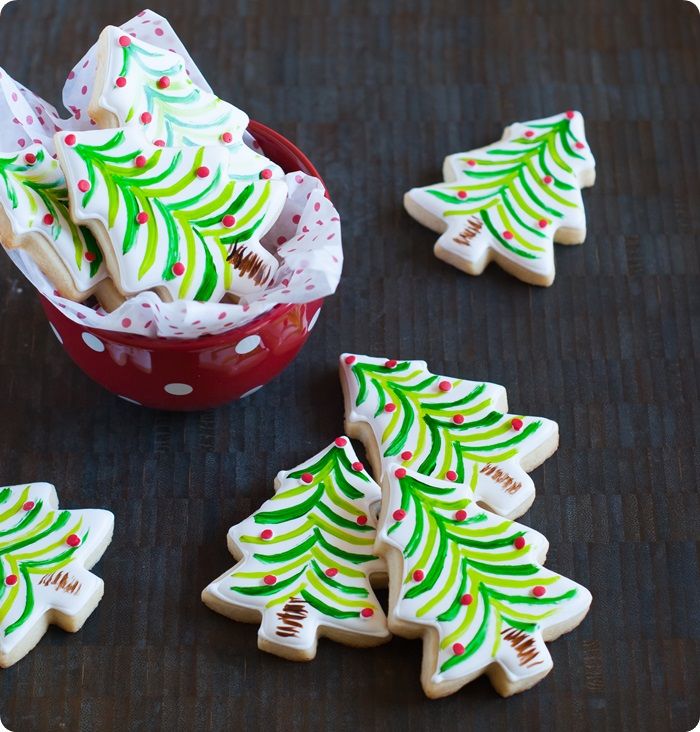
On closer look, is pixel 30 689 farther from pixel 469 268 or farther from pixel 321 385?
pixel 469 268

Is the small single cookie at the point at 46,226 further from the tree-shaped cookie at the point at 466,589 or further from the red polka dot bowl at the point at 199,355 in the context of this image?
the tree-shaped cookie at the point at 466,589

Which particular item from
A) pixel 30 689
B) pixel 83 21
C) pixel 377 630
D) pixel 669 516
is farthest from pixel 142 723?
pixel 83 21

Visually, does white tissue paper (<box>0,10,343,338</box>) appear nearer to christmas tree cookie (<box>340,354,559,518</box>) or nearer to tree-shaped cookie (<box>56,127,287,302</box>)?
tree-shaped cookie (<box>56,127,287,302</box>)

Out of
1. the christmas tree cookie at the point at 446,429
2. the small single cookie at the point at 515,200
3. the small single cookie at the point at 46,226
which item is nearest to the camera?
the small single cookie at the point at 46,226

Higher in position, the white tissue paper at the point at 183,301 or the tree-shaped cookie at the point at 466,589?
the white tissue paper at the point at 183,301

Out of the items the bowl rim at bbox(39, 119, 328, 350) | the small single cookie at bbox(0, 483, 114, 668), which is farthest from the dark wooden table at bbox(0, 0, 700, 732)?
the bowl rim at bbox(39, 119, 328, 350)

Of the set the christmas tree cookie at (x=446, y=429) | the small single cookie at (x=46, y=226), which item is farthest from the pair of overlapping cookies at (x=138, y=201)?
the christmas tree cookie at (x=446, y=429)

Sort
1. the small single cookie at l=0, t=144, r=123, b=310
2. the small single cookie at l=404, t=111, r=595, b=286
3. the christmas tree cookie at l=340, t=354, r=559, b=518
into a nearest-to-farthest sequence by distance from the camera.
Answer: the small single cookie at l=0, t=144, r=123, b=310 < the christmas tree cookie at l=340, t=354, r=559, b=518 < the small single cookie at l=404, t=111, r=595, b=286
